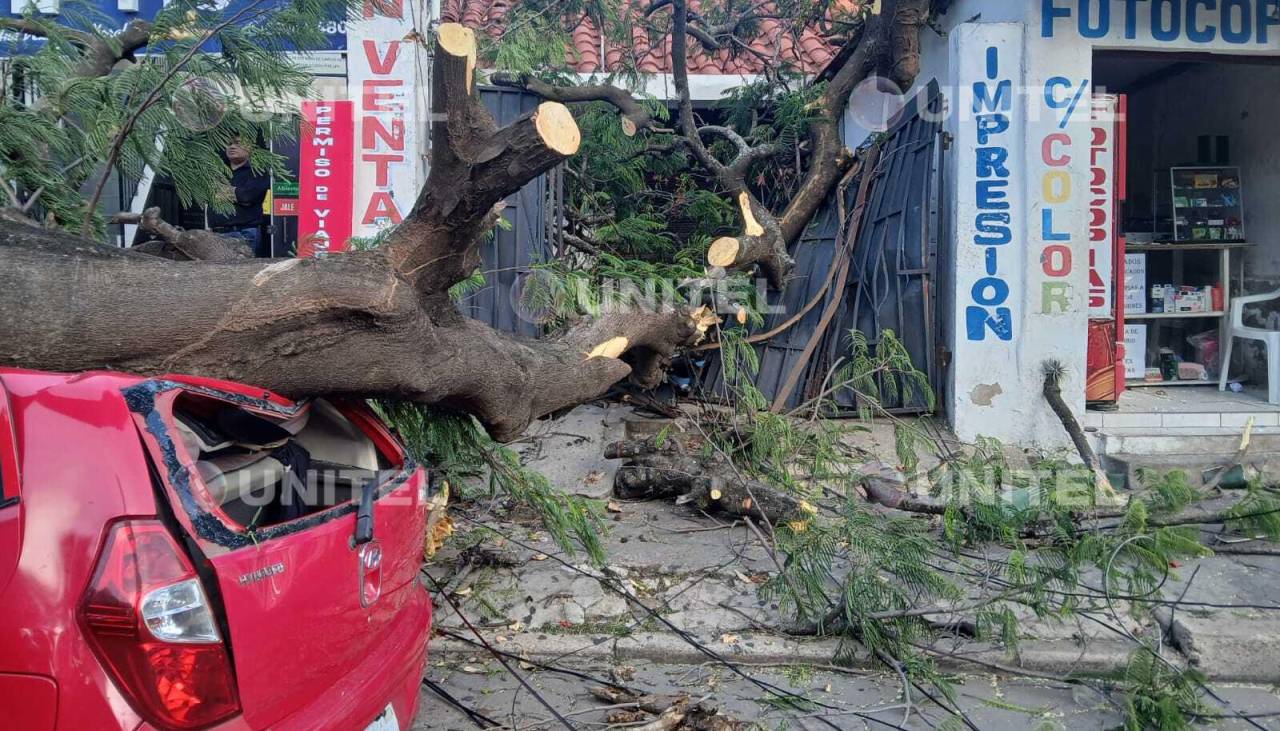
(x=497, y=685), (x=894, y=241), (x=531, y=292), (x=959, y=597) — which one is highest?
(x=894, y=241)

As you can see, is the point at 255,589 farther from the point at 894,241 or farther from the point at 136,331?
the point at 894,241

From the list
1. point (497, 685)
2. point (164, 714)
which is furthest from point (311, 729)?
point (497, 685)

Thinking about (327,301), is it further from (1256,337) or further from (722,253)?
(1256,337)

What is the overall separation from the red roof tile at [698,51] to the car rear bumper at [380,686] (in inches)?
288

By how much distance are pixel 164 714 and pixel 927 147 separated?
6.81 meters

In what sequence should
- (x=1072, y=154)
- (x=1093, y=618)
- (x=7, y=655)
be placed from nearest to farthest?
(x=7, y=655) < (x=1093, y=618) < (x=1072, y=154)

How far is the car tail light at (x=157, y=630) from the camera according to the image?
1.67 meters

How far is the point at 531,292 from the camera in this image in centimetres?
546

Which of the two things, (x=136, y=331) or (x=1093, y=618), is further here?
(x=1093, y=618)

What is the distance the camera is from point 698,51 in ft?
33.0

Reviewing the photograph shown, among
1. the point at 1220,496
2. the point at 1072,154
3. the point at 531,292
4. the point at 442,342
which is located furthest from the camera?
the point at 1072,154

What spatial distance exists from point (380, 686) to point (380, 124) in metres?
5.95

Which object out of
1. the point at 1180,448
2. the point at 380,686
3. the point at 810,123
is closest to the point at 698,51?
the point at 810,123

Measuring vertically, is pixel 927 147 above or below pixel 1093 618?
above
